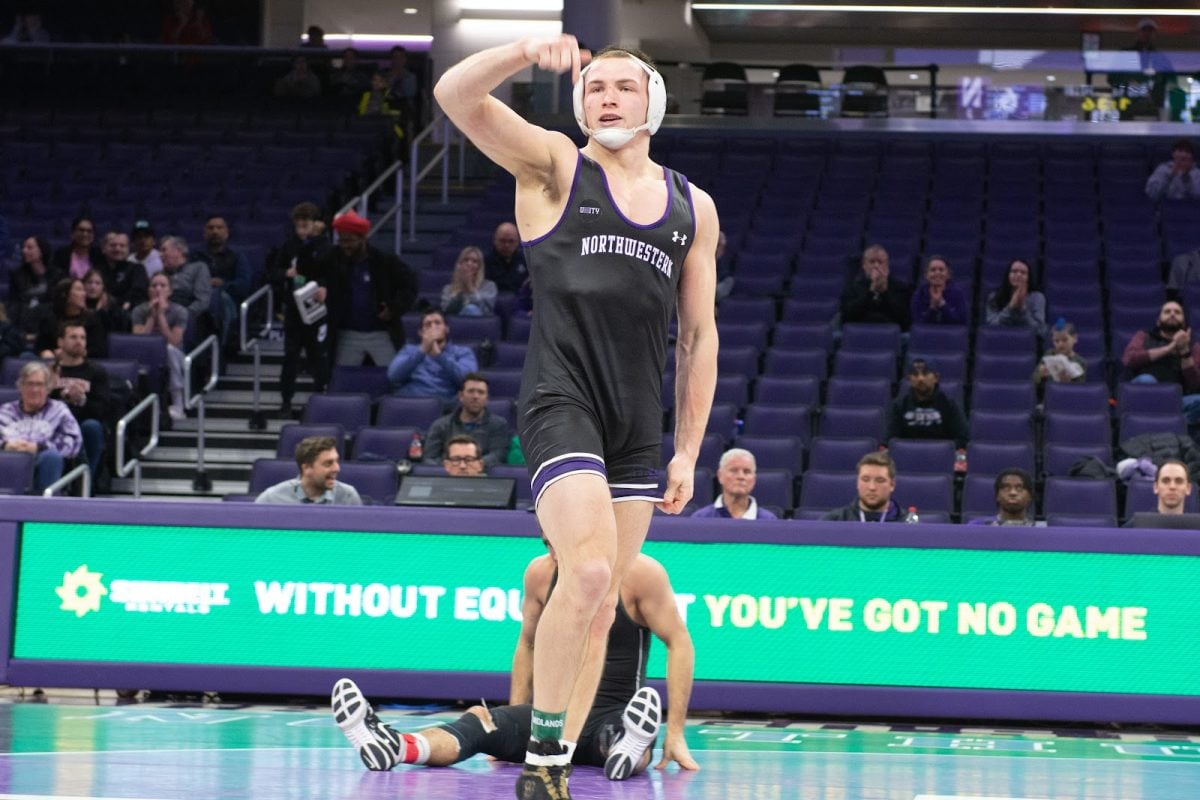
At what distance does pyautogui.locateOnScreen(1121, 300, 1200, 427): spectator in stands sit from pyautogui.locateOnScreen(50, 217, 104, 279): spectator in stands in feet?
28.8

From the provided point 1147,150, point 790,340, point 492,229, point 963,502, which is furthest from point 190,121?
point 963,502

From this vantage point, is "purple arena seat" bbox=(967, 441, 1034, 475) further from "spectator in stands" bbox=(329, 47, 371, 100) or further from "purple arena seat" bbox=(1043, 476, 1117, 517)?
"spectator in stands" bbox=(329, 47, 371, 100)

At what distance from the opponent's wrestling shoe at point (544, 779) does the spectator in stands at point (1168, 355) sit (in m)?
9.45

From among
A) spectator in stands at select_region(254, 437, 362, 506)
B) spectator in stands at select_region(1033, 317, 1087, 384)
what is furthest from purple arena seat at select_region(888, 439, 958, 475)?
spectator in stands at select_region(254, 437, 362, 506)

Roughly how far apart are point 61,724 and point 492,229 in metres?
11.0

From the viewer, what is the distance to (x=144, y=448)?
44.2ft

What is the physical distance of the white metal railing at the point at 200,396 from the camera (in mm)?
13156

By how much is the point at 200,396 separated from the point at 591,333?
9.29 metres

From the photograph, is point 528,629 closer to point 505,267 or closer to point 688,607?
point 688,607

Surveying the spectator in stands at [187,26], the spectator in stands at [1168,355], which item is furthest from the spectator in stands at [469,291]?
the spectator in stands at [187,26]

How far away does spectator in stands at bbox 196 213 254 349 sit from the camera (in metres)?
15.3

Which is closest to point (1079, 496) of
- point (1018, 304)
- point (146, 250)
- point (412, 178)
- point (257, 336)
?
point (1018, 304)

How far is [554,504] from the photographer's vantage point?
14.6 feet

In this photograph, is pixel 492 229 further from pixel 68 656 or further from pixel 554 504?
pixel 554 504
